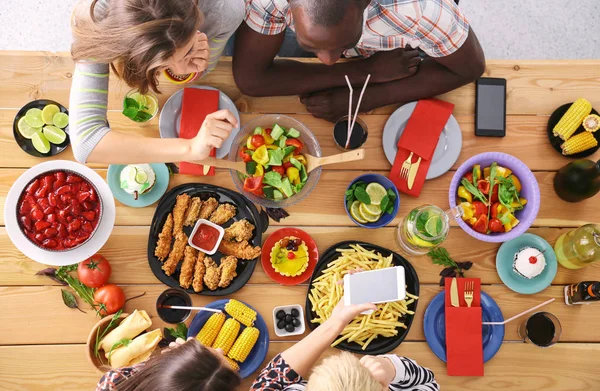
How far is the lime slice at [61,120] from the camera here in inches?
74.2

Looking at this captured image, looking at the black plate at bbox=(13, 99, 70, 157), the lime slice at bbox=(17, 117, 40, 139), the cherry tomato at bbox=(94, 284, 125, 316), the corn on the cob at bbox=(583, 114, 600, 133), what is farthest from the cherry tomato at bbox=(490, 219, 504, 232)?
the lime slice at bbox=(17, 117, 40, 139)

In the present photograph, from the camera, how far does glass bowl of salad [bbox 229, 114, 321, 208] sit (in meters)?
1.85

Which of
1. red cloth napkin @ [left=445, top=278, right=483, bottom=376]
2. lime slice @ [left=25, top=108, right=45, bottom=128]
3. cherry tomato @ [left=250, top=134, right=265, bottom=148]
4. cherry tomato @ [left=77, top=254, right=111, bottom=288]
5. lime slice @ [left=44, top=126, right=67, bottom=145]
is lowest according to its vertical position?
red cloth napkin @ [left=445, top=278, right=483, bottom=376]

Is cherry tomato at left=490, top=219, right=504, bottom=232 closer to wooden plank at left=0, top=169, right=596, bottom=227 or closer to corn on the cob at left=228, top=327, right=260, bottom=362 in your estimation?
wooden plank at left=0, top=169, right=596, bottom=227

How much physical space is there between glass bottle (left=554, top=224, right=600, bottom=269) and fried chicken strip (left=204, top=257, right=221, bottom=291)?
138cm

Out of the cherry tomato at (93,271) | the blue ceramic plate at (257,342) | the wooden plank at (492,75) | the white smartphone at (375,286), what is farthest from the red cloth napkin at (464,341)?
the cherry tomato at (93,271)

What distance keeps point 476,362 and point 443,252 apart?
1.45ft

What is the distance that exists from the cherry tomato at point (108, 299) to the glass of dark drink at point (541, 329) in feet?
5.23

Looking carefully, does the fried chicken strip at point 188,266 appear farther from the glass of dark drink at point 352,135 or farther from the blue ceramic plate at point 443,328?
the blue ceramic plate at point 443,328

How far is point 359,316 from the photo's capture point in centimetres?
184

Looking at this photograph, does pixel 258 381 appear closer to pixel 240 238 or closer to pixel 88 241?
pixel 240 238

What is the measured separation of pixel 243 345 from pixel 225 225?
1.56ft

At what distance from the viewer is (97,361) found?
181 cm

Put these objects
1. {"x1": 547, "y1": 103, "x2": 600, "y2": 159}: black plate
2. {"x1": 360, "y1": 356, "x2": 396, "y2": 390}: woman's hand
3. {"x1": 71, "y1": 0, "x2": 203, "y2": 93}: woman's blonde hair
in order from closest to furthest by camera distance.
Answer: {"x1": 71, "y1": 0, "x2": 203, "y2": 93}: woman's blonde hair → {"x1": 360, "y1": 356, "x2": 396, "y2": 390}: woman's hand → {"x1": 547, "y1": 103, "x2": 600, "y2": 159}: black plate
